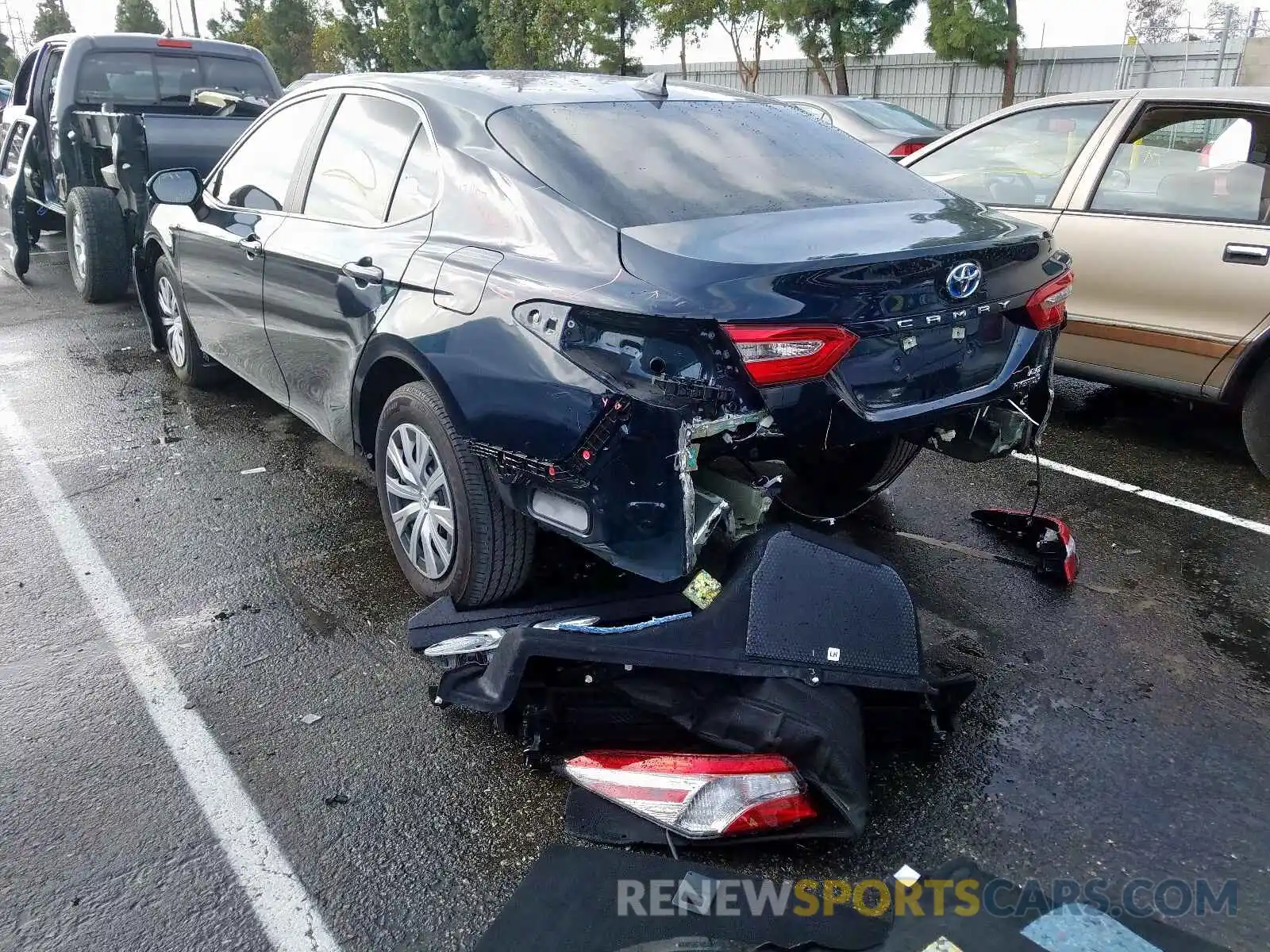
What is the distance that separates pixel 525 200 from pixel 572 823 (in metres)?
1.72

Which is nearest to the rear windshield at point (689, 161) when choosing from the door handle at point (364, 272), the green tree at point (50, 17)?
the door handle at point (364, 272)

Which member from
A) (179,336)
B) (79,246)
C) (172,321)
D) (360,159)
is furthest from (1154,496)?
(79,246)

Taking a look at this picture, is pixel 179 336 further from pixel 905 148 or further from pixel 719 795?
pixel 905 148

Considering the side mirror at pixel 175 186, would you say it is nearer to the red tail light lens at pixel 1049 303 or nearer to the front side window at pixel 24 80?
the red tail light lens at pixel 1049 303

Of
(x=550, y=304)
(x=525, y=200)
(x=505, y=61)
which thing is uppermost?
(x=505, y=61)

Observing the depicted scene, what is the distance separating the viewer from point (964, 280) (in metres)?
2.86

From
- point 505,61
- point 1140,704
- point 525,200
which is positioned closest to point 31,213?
point 525,200

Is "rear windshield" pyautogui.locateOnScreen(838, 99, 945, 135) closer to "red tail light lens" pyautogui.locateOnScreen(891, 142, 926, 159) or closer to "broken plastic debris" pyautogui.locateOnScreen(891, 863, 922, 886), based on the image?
"red tail light lens" pyautogui.locateOnScreen(891, 142, 926, 159)

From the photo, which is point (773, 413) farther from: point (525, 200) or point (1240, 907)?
point (1240, 907)

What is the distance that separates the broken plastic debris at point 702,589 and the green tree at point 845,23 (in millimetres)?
26088

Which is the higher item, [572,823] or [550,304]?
[550,304]

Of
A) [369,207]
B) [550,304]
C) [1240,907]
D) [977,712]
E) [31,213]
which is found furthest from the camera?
[31,213]

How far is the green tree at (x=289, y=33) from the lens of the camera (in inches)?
1742

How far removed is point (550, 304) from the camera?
8.61ft
